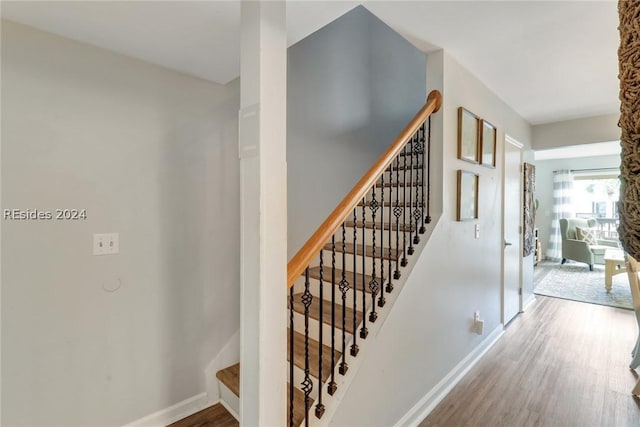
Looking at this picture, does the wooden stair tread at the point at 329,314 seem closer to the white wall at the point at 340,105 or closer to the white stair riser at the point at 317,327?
the white stair riser at the point at 317,327

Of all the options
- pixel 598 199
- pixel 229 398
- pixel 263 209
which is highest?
pixel 598 199

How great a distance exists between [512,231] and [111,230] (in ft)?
12.1

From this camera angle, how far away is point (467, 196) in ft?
7.46

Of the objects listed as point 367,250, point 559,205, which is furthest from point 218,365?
point 559,205

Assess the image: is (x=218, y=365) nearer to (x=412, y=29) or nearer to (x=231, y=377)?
(x=231, y=377)

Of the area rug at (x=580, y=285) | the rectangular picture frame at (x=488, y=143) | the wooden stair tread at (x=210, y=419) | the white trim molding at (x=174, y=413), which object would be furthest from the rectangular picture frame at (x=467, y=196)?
the area rug at (x=580, y=285)

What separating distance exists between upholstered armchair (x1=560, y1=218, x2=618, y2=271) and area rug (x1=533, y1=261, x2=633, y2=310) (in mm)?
232

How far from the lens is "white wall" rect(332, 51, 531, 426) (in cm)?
160

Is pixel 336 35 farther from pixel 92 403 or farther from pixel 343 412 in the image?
pixel 92 403

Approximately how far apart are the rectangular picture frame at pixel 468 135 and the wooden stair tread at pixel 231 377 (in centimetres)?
213

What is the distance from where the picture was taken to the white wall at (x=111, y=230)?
Answer: 1.41 meters

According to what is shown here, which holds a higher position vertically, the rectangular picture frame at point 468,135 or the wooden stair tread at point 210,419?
the rectangular picture frame at point 468,135

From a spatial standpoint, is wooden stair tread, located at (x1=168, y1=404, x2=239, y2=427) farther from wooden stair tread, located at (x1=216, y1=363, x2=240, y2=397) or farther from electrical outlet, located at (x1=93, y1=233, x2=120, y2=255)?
electrical outlet, located at (x1=93, y1=233, x2=120, y2=255)

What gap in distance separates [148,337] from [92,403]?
1.25ft
